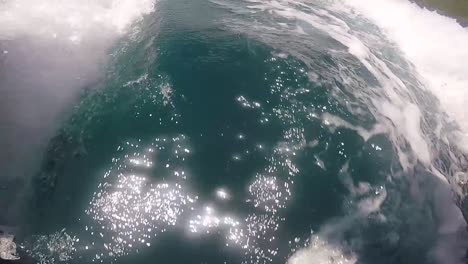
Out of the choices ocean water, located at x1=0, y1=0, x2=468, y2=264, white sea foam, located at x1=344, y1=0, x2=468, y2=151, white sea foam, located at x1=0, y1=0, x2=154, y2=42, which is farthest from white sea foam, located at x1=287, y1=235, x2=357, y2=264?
white sea foam, located at x1=0, y1=0, x2=154, y2=42

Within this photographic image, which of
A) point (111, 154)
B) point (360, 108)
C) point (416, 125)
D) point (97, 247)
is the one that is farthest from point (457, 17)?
point (97, 247)

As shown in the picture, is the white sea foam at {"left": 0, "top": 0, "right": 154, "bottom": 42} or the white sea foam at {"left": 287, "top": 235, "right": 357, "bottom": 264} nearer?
the white sea foam at {"left": 287, "top": 235, "right": 357, "bottom": 264}

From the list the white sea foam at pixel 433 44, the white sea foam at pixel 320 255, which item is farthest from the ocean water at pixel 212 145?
the white sea foam at pixel 433 44

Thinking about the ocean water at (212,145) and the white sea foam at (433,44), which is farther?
the white sea foam at (433,44)

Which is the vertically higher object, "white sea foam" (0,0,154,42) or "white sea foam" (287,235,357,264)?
"white sea foam" (0,0,154,42)

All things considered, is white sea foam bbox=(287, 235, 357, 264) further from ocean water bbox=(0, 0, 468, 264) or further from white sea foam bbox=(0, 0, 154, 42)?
white sea foam bbox=(0, 0, 154, 42)

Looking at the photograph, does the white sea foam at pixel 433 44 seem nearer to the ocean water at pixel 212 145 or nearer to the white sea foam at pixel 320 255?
the ocean water at pixel 212 145

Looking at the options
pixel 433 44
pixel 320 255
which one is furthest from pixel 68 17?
pixel 433 44

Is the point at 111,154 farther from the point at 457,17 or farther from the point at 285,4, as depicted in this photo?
the point at 457,17
